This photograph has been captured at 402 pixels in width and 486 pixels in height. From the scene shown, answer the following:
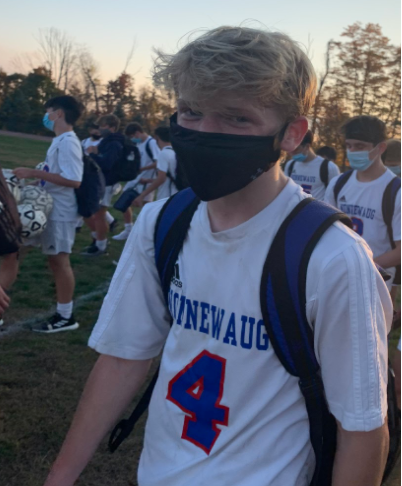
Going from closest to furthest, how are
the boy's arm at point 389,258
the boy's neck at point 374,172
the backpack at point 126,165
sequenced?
the boy's arm at point 389,258, the boy's neck at point 374,172, the backpack at point 126,165

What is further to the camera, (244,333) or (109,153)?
(109,153)

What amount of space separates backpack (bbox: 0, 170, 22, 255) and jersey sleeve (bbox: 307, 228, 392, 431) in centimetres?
269

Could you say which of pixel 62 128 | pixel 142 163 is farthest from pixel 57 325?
pixel 142 163

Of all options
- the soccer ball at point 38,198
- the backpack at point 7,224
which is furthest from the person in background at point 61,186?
the backpack at point 7,224

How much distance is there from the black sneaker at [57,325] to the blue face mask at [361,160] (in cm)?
328

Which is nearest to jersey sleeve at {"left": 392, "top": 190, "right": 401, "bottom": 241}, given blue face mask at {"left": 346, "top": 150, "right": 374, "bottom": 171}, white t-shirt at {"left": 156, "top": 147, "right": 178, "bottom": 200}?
blue face mask at {"left": 346, "top": 150, "right": 374, "bottom": 171}

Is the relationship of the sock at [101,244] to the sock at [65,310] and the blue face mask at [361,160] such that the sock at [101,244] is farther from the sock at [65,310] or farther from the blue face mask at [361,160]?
the blue face mask at [361,160]

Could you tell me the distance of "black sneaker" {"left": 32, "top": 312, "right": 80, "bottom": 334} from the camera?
5648 mm

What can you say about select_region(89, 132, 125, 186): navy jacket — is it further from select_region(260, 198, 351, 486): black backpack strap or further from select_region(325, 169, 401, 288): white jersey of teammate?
select_region(260, 198, 351, 486): black backpack strap

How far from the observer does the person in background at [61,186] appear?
17.7 feet

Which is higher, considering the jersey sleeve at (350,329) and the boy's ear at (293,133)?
the boy's ear at (293,133)

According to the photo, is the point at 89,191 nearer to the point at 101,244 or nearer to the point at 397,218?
the point at 397,218

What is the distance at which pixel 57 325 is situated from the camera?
5684 millimetres

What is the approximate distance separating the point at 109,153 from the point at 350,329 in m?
8.51
